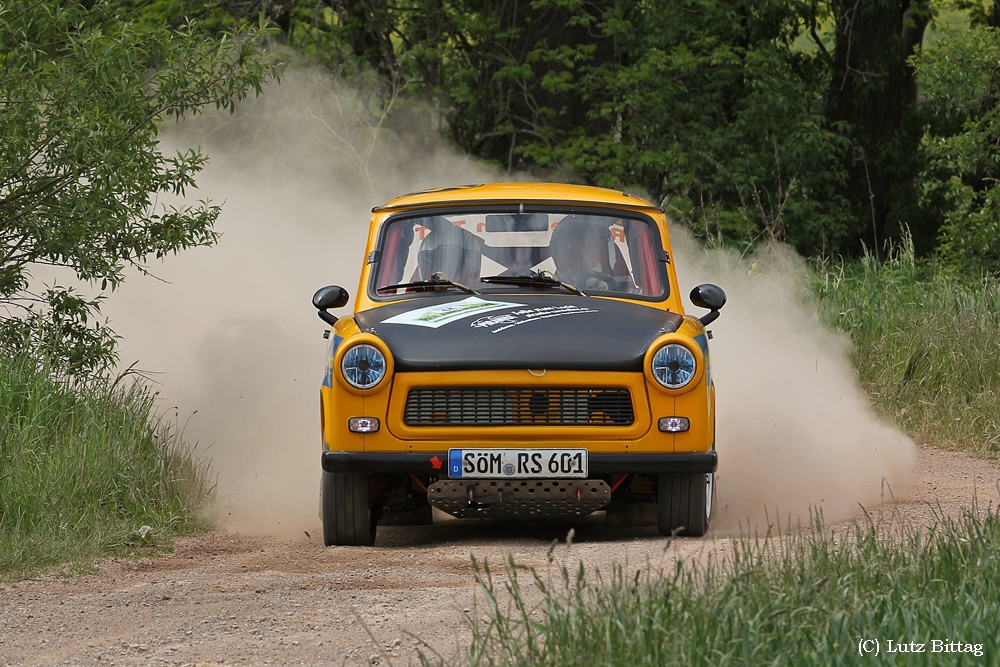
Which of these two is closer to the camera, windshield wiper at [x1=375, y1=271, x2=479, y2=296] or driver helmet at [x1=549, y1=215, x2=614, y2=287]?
windshield wiper at [x1=375, y1=271, x2=479, y2=296]

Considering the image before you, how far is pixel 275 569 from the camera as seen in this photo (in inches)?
258

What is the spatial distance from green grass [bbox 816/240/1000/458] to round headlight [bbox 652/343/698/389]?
14.3 feet

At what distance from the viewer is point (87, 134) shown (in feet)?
27.6

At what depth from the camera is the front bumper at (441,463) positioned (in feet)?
22.1

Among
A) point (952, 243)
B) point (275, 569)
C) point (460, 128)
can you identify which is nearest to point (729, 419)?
point (275, 569)

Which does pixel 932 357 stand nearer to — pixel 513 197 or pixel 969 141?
pixel 513 197

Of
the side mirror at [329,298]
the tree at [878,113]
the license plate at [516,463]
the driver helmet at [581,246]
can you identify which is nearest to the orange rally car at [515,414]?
the license plate at [516,463]

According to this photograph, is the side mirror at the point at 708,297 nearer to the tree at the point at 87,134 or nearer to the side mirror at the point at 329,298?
the side mirror at the point at 329,298

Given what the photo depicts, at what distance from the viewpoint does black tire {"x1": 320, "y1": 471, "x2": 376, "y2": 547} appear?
7.00 metres

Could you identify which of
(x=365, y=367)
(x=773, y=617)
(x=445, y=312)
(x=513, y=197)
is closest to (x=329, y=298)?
(x=445, y=312)

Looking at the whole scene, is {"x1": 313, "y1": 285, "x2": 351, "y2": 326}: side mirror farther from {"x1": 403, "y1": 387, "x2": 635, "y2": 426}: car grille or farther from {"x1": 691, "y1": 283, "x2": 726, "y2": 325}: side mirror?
{"x1": 691, "y1": 283, "x2": 726, "y2": 325}: side mirror

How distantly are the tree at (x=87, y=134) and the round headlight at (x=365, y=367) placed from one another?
2.63 meters

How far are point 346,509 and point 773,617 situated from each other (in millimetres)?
3288

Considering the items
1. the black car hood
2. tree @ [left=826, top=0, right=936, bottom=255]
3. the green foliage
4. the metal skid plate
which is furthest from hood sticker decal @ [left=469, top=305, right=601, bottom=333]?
tree @ [left=826, top=0, right=936, bottom=255]
